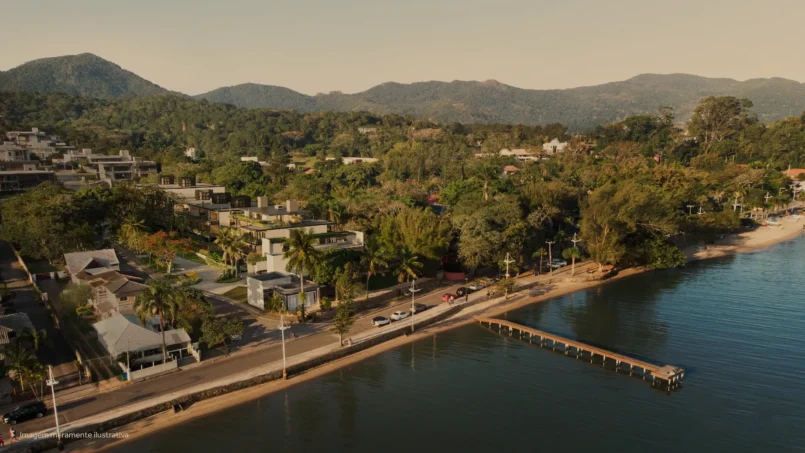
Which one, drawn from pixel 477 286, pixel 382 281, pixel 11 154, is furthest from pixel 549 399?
pixel 11 154

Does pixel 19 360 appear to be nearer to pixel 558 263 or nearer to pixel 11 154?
pixel 558 263

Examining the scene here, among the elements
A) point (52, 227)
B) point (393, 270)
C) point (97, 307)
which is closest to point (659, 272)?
point (393, 270)

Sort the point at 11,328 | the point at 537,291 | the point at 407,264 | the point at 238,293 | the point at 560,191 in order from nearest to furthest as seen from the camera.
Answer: the point at 11,328 → the point at 238,293 → the point at 407,264 → the point at 537,291 → the point at 560,191

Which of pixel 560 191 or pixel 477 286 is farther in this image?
pixel 560 191

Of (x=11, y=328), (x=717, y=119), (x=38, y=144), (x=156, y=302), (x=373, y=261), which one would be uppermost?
(x=717, y=119)

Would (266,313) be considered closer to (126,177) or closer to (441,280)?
(441,280)

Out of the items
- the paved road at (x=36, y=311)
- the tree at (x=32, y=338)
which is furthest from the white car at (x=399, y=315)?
the tree at (x=32, y=338)

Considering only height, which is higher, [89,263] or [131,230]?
[131,230]

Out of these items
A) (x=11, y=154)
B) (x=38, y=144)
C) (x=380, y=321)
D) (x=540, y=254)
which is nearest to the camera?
(x=380, y=321)
